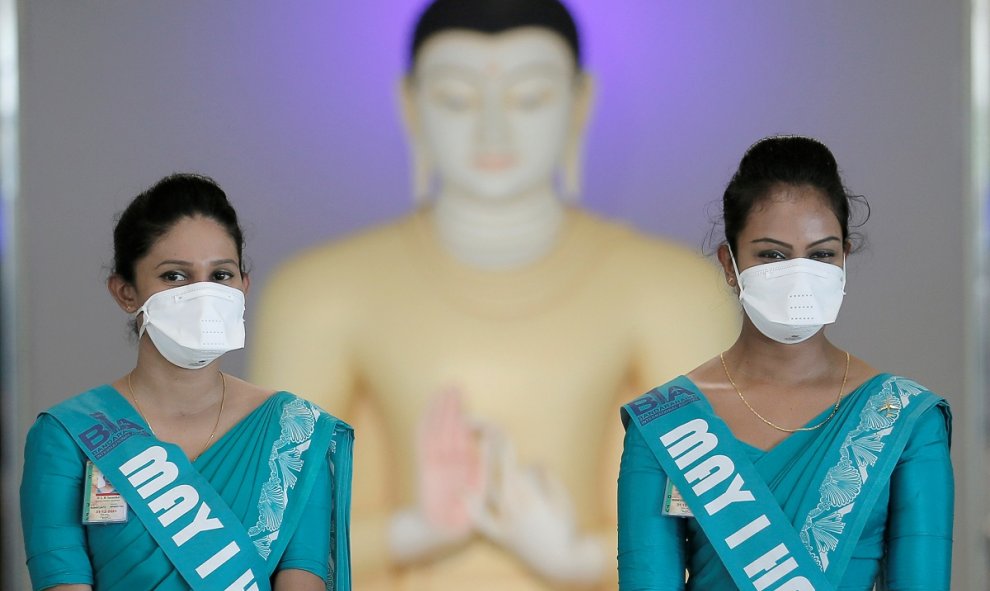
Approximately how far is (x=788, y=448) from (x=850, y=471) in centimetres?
13

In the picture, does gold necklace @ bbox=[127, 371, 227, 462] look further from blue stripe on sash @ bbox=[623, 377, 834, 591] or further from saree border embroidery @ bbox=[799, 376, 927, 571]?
saree border embroidery @ bbox=[799, 376, 927, 571]

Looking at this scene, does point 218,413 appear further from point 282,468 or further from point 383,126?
point 383,126

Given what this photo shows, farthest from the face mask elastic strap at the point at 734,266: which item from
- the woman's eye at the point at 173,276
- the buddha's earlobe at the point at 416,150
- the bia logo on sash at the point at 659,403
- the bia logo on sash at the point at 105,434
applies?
the buddha's earlobe at the point at 416,150

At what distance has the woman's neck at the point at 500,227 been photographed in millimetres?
5023

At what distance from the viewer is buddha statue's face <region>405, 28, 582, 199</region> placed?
4.96 meters

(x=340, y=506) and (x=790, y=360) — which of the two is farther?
(x=340, y=506)

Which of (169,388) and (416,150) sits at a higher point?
(416,150)

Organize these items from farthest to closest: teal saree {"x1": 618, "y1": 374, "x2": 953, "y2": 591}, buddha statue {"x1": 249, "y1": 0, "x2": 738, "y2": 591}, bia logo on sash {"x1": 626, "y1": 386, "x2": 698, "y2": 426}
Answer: buddha statue {"x1": 249, "y1": 0, "x2": 738, "y2": 591} → bia logo on sash {"x1": 626, "y1": 386, "x2": 698, "y2": 426} → teal saree {"x1": 618, "y1": 374, "x2": 953, "y2": 591}

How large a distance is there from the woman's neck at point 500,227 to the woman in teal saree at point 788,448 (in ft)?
7.57

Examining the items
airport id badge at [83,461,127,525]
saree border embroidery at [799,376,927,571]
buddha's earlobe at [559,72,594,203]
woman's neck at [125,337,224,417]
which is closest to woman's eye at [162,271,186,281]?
woman's neck at [125,337,224,417]

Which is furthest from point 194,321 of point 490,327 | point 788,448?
point 490,327

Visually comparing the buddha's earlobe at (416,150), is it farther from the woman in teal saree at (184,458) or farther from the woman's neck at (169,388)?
the woman's neck at (169,388)

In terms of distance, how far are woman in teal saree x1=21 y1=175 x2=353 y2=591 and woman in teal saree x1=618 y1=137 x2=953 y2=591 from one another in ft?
2.14

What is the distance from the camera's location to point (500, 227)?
5.04m
